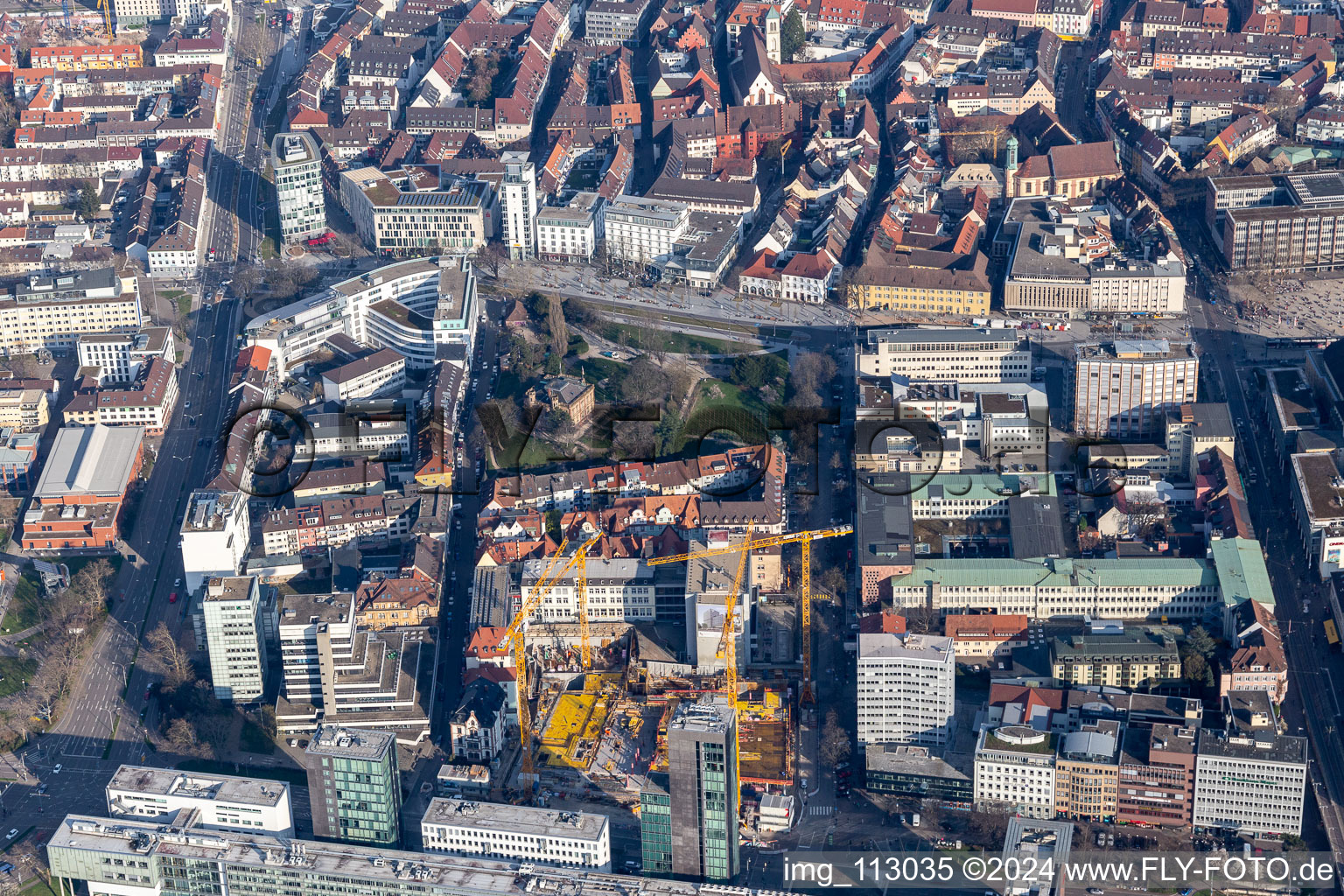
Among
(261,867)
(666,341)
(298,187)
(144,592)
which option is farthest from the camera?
(298,187)

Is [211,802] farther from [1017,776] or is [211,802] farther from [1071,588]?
[1071,588]

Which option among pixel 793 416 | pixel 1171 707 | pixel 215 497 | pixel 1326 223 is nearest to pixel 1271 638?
pixel 1171 707

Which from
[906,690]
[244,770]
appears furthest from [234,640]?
[906,690]

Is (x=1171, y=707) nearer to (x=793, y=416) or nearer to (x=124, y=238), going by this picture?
(x=793, y=416)

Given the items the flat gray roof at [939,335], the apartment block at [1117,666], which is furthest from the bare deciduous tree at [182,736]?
the flat gray roof at [939,335]

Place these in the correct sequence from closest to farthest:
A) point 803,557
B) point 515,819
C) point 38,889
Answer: point 515,819 < point 38,889 < point 803,557

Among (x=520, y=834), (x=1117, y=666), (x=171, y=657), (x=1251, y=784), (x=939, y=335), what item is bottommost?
(x=520, y=834)
